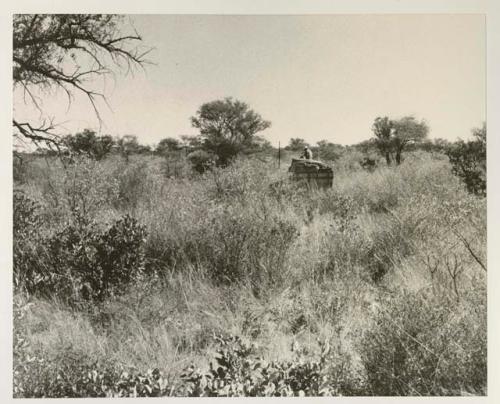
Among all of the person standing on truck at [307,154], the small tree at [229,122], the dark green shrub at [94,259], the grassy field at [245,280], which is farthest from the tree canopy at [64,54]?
the person standing on truck at [307,154]

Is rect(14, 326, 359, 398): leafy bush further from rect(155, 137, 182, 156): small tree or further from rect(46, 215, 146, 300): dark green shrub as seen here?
rect(155, 137, 182, 156): small tree

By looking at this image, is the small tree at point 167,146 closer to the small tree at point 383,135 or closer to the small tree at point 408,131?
the small tree at point 383,135

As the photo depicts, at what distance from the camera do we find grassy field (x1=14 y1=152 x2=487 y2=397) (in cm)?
339

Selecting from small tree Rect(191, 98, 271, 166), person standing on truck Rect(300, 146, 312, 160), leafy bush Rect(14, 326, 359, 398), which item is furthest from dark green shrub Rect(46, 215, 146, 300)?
person standing on truck Rect(300, 146, 312, 160)

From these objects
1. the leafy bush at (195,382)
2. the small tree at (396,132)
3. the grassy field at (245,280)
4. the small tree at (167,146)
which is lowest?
the leafy bush at (195,382)

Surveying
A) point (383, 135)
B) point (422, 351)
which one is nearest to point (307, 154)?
point (383, 135)

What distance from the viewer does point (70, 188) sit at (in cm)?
370

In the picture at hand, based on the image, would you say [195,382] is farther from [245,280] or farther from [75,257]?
[75,257]

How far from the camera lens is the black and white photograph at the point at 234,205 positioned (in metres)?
3.42

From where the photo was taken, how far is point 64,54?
360 cm

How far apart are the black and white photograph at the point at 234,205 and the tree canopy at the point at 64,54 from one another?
1cm

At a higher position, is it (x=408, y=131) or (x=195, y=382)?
(x=408, y=131)

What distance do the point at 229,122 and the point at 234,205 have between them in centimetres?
63

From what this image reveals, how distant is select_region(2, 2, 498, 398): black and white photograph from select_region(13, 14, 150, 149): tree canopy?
0.01m
